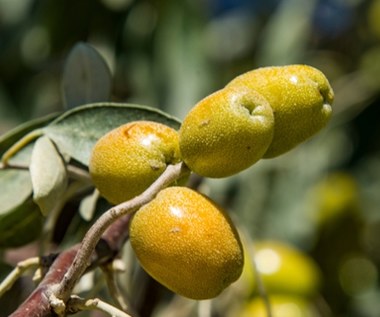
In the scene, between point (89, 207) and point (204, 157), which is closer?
point (204, 157)

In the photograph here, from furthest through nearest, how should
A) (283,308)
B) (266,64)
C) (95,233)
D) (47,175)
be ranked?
1. (266,64)
2. (283,308)
3. (47,175)
4. (95,233)

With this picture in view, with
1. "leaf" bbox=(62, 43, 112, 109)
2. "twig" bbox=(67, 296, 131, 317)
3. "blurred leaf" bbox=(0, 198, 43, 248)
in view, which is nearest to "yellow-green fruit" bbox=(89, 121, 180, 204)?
"twig" bbox=(67, 296, 131, 317)

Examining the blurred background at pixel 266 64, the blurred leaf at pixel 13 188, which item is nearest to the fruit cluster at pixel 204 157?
the blurred leaf at pixel 13 188

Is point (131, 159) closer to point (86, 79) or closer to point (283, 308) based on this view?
point (86, 79)

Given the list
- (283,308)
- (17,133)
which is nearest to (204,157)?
(17,133)

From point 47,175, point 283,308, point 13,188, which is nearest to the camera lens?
point 47,175

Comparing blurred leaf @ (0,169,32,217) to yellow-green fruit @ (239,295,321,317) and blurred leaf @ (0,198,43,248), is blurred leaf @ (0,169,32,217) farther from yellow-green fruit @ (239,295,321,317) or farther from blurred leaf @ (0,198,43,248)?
yellow-green fruit @ (239,295,321,317)

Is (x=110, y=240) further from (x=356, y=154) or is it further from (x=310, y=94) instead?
(x=356, y=154)

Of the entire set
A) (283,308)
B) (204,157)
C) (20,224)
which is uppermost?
(204,157)
